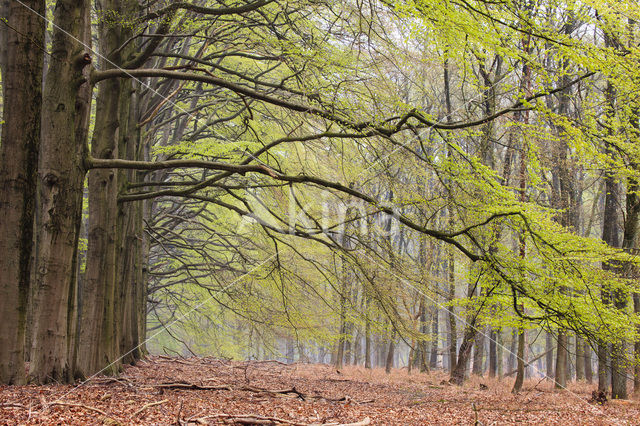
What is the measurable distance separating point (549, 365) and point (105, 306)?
73.2 ft

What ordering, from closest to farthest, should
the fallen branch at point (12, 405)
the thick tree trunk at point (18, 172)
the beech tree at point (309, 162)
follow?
the fallen branch at point (12, 405), the thick tree trunk at point (18, 172), the beech tree at point (309, 162)

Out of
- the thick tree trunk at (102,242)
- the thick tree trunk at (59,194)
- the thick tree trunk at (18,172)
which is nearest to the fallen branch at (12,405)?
the thick tree trunk at (18,172)

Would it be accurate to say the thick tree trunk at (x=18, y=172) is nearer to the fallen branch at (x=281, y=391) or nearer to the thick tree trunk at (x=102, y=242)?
the thick tree trunk at (x=102, y=242)

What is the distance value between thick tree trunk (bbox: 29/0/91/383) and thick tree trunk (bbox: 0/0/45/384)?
20 cm

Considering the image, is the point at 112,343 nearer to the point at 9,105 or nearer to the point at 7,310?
the point at 7,310

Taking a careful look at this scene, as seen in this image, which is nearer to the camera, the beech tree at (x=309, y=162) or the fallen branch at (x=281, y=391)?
the beech tree at (x=309, y=162)

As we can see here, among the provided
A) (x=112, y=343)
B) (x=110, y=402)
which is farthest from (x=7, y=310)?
(x=112, y=343)

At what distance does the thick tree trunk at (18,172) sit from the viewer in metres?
5.53

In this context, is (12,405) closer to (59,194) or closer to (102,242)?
(59,194)

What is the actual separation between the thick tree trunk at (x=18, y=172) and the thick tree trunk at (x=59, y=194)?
20 centimetres

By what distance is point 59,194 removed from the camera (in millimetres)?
6031

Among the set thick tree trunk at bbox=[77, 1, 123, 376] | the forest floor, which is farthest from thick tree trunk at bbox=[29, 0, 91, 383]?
thick tree trunk at bbox=[77, 1, 123, 376]

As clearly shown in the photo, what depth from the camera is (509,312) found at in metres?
11.1

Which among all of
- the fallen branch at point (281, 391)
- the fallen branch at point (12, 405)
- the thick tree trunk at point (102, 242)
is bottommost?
the fallen branch at point (281, 391)
